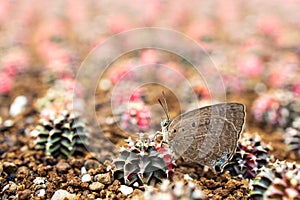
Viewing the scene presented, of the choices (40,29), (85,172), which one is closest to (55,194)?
(85,172)

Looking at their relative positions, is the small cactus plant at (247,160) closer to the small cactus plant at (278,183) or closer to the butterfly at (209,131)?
the butterfly at (209,131)

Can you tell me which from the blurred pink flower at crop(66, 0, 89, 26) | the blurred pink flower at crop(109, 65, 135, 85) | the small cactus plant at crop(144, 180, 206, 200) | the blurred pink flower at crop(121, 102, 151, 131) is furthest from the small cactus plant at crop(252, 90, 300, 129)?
the blurred pink flower at crop(66, 0, 89, 26)

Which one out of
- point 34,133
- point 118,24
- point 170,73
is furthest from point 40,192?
point 118,24

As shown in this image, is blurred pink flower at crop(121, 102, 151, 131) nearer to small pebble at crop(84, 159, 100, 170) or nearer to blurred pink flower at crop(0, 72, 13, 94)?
small pebble at crop(84, 159, 100, 170)

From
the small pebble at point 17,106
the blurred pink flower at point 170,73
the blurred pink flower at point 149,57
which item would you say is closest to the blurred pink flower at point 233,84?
the blurred pink flower at point 170,73

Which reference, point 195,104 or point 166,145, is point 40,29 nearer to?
point 195,104

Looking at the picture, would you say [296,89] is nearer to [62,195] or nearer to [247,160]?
[247,160]
